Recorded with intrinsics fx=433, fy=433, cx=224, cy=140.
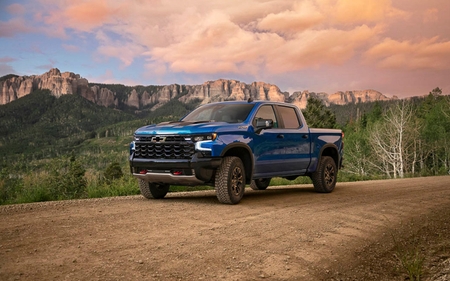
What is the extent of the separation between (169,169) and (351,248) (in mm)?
3995

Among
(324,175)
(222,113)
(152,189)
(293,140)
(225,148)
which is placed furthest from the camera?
(324,175)

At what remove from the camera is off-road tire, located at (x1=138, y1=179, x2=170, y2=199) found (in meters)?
9.46

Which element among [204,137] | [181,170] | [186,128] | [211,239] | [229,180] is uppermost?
[186,128]

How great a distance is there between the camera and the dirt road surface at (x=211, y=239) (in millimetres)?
4223

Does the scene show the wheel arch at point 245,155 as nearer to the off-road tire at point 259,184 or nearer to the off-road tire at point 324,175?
the off-road tire at point 324,175

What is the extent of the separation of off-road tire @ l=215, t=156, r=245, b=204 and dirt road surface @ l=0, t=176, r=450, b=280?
200 millimetres

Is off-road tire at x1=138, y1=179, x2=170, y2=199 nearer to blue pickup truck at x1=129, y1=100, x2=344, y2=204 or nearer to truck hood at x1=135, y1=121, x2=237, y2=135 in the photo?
blue pickup truck at x1=129, y1=100, x2=344, y2=204

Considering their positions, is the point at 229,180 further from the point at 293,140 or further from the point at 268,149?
the point at 293,140

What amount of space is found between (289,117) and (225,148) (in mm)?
2671

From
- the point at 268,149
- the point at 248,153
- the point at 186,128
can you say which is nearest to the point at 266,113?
the point at 268,149

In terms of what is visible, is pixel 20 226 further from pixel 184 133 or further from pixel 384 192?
pixel 384 192

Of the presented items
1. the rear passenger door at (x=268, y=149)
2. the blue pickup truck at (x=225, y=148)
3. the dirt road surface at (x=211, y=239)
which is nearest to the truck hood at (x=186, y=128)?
the blue pickup truck at (x=225, y=148)

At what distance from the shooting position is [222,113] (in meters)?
9.34

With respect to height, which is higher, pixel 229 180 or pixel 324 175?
pixel 229 180
